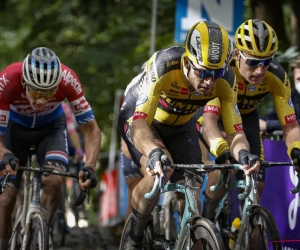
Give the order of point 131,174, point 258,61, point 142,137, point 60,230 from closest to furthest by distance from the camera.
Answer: point 142,137
point 258,61
point 131,174
point 60,230

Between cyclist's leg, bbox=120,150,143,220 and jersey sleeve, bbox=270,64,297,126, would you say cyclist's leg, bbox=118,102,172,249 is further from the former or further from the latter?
cyclist's leg, bbox=120,150,143,220

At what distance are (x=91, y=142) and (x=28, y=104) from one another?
68cm

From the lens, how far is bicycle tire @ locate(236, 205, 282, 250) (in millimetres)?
6352

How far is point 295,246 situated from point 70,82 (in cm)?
265

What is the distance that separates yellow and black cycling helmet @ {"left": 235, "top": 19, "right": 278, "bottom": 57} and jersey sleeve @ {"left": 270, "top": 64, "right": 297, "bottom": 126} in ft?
0.96

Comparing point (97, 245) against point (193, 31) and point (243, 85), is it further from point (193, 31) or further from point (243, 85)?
point (193, 31)

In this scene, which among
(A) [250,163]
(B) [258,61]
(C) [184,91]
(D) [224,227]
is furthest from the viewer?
(D) [224,227]

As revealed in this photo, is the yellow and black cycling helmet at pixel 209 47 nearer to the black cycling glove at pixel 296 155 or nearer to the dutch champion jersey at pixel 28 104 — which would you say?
the black cycling glove at pixel 296 155

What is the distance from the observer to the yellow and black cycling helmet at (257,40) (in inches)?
290

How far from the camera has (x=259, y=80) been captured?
7.39 meters

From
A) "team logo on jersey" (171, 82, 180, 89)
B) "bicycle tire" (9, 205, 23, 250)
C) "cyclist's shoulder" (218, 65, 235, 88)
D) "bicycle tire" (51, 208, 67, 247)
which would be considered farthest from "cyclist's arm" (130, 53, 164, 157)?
"bicycle tire" (51, 208, 67, 247)

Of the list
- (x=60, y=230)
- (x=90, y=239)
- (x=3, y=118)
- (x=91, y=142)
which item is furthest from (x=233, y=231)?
(x=90, y=239)

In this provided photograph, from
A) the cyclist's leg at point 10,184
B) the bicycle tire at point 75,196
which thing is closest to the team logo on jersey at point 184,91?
the cyclist's leg at point 10,184

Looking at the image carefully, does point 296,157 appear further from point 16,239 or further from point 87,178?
point 16,239
